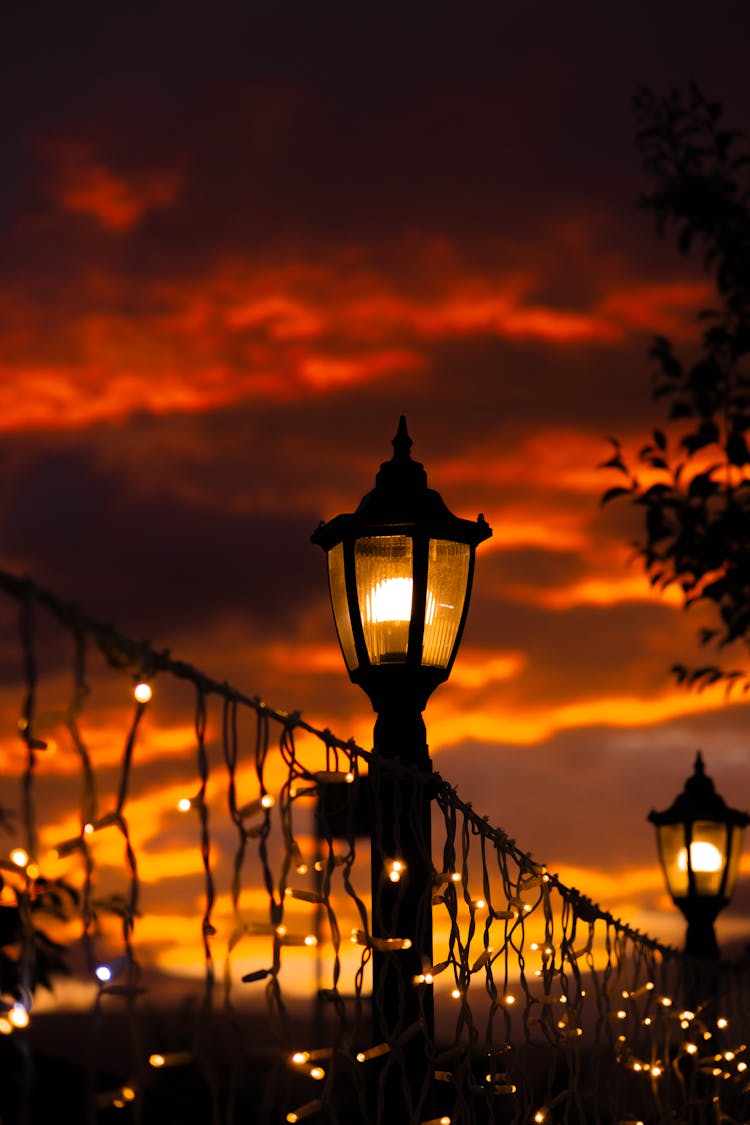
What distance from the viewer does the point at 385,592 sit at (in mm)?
4477

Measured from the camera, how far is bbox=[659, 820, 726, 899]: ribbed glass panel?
9398mm

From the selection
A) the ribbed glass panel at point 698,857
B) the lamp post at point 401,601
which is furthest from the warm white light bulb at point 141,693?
the ribbed glass panel at point 698,857

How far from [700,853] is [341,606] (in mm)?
5616

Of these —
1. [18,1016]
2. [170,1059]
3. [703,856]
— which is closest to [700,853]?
[703,856]

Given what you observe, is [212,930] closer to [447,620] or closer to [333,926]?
[333,926]

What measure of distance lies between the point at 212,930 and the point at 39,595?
28.6 inches

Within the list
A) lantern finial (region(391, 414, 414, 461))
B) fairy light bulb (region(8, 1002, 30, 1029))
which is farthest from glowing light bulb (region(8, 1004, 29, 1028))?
lantern finial (region(391, 414, 414, 461))

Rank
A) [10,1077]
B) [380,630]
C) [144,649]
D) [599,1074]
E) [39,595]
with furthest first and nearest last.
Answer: [10,1077]
[599,1074]
[380,630]
[144,649]
[39,595]

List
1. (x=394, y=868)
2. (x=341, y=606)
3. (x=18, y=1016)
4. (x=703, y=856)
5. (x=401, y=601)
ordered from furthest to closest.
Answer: (x=703, y=856)
(x=341, y=606)
(x=401, y=601)
(x=394, y=868)
(x=18, y=1016)

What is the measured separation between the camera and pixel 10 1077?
36.7 ft

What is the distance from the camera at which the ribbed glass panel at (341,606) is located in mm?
4547

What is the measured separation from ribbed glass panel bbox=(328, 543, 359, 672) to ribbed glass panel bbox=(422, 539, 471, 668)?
0.23m

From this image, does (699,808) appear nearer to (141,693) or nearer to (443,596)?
(443,596)

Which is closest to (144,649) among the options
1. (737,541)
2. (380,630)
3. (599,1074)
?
(380,630)
